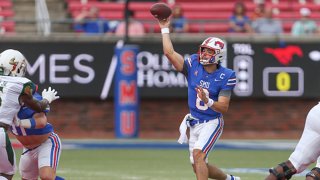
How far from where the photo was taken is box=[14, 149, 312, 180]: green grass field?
12.2 meters

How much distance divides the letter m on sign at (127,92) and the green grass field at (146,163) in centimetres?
216

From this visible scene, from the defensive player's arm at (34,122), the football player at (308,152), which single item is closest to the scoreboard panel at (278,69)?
the football player at (308,152)

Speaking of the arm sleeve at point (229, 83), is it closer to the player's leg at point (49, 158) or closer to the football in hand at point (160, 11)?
the football in hand at point (160, 11)

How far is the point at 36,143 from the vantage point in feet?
30.2

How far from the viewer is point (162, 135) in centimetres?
1917

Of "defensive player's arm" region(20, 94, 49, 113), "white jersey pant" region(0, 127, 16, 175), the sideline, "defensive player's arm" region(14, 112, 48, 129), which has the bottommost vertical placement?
the sideline

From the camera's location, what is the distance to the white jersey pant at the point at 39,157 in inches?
360

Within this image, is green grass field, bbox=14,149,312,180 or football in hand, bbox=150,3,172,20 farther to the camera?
green grass field, bbox=14,149,312,180

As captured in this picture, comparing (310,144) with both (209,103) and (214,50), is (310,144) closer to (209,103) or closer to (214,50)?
(209,103)

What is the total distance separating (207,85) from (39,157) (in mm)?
2016

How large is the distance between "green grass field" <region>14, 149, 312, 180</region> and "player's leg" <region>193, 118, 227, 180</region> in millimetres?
2006

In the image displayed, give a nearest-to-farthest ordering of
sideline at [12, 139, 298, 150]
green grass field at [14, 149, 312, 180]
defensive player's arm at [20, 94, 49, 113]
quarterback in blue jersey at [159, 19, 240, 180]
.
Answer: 1. defensive player's arm at [20, 94, 49, 113]
2. quarterback in blue jersey at [159, 19, 240, 180]
3. green grass field at [14, 149, 312, 180]
4. sideline at [12, 139, 298, 150]

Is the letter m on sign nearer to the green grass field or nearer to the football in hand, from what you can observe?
the green grass field

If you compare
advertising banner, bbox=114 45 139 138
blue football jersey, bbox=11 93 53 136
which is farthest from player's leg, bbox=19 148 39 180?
advertising banner, bbox=114 45 139 138
